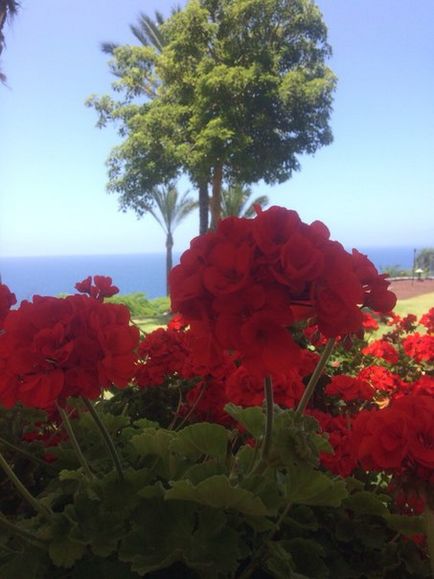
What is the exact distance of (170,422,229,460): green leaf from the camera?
55cm

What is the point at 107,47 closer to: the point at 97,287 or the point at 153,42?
the point at 153,42

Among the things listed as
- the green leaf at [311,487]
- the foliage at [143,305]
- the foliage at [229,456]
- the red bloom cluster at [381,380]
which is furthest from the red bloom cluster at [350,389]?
the foliage at [143,305]

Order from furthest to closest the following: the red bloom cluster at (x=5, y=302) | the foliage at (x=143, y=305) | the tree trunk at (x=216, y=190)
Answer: the tree trunk at (x=216, y=190) → the foliage at (x=143, y=305) → the red bloom cluster at (x=5, y=302)

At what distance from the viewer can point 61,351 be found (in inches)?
18.2

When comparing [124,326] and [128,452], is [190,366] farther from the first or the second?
[124,326]

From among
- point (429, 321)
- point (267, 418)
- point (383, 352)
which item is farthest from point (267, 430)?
point (429, 321)

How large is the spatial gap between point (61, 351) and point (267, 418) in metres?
0.19

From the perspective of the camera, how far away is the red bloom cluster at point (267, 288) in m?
0.40

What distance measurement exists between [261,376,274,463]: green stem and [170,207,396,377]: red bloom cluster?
0.14 feet

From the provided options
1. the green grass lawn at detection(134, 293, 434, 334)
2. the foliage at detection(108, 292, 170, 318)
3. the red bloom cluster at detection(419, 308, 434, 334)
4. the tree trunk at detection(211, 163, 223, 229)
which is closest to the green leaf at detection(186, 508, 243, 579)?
the red bloom cluster at detection(419, 308, 434, 334)

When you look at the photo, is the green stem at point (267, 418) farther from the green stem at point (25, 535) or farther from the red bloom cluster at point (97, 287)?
the red bloom cluster at point (97, 287)

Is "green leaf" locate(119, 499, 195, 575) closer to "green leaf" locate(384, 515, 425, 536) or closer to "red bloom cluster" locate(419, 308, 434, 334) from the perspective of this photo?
"green leaf" locate(384, 515, 425, 536)

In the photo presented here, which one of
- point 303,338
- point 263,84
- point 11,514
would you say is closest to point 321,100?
point 263,84

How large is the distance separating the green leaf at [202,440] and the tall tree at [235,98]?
A: 6.42 m
